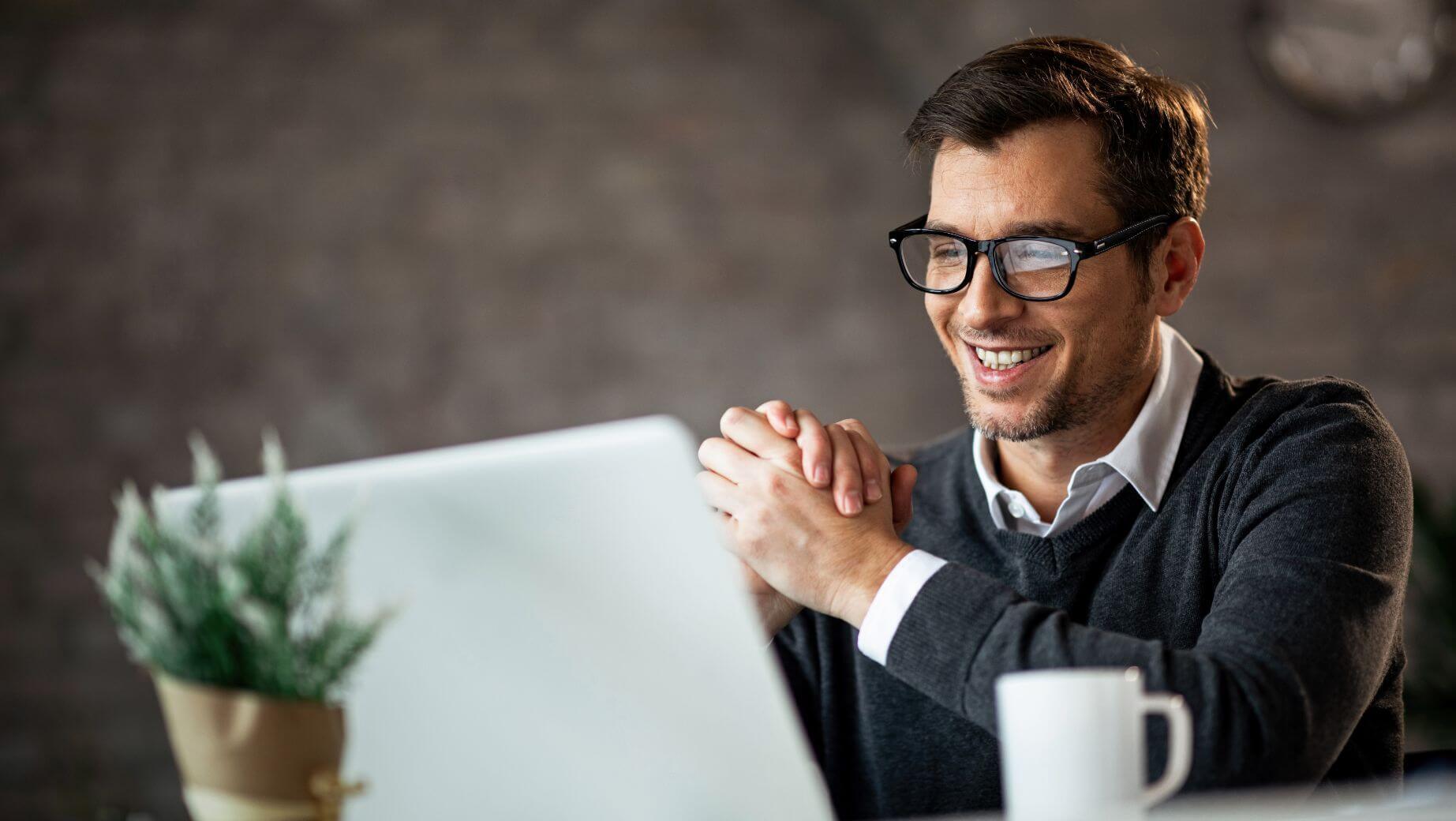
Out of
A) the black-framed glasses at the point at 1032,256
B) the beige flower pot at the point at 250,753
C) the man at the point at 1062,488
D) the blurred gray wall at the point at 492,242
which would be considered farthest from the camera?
the blurred gray wall at the point at 492,242

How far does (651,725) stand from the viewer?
76 cm

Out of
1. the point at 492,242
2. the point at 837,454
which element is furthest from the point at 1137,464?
→ the point at 492,242

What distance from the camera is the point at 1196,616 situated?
1457 mm

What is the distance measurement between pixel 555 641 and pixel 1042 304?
1014 millimetres

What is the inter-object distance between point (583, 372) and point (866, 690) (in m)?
2.18

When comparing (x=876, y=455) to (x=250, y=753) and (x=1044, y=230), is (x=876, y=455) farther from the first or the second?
(x=250, y=753)

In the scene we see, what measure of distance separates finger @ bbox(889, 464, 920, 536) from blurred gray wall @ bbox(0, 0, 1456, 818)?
6.53 ft

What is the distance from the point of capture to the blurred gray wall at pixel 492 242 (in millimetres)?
3061

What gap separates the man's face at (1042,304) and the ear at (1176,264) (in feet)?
0.13

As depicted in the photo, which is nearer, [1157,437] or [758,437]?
[758,437]

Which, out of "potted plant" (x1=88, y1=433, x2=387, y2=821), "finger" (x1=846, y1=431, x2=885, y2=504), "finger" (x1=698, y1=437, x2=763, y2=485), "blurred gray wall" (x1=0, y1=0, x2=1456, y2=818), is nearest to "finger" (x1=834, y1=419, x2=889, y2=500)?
"finger" (x1=846, y1=431, x2=885, y2=504)

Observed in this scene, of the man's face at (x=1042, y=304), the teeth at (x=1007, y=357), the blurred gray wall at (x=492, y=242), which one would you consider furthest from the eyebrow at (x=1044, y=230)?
the blurred gray wall at (x=492, y=242)

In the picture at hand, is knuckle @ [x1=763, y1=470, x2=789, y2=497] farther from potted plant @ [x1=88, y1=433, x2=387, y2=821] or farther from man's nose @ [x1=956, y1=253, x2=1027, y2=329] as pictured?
potted plant @ [x1=88, y1=433, x2=387, y2=821]

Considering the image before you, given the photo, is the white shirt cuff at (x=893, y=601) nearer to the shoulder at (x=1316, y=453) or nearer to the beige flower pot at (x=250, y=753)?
the shoulder at (x=1316, y=453)
